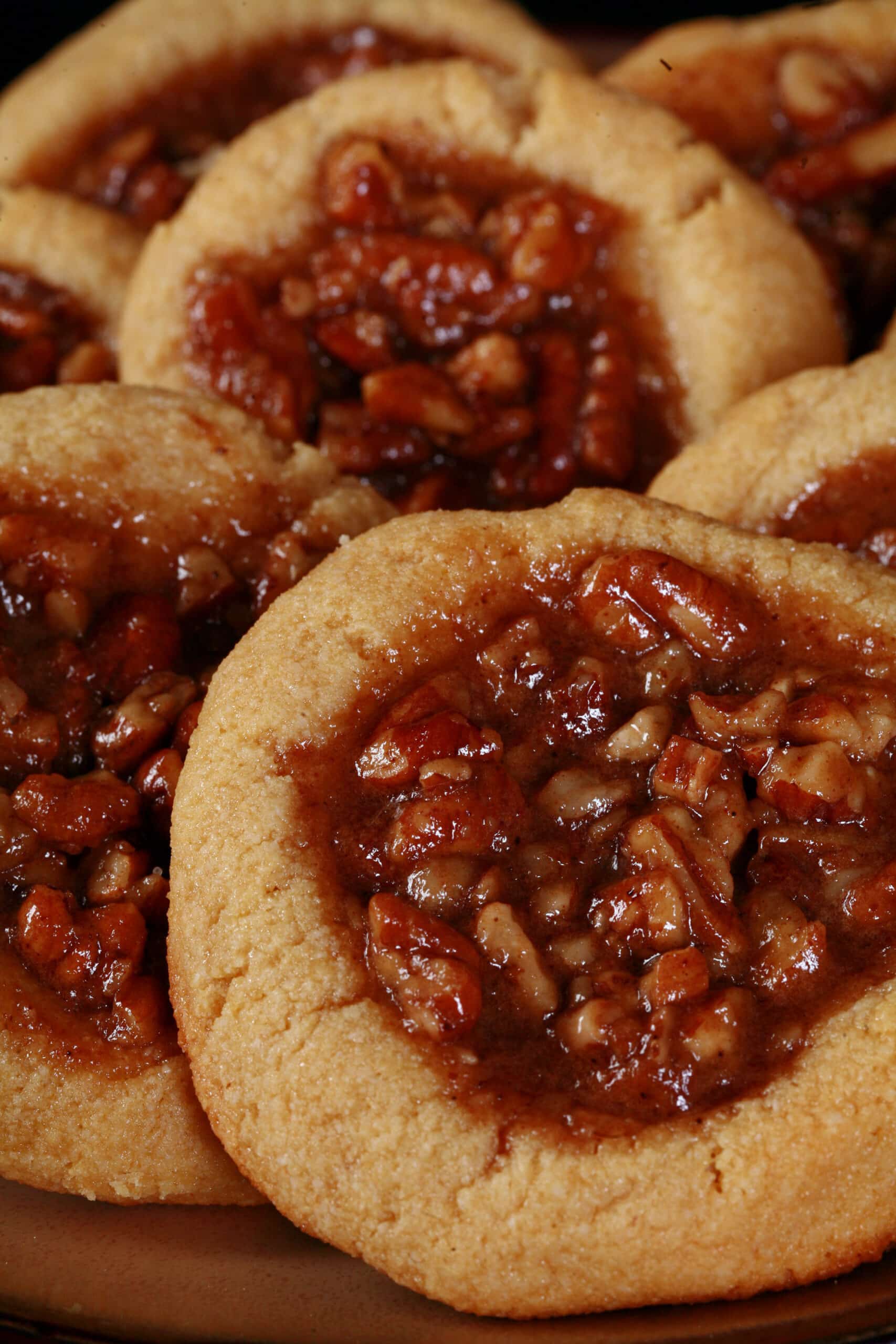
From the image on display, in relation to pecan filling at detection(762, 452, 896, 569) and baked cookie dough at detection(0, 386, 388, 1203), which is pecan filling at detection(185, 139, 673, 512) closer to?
baked cookie dough at detection(0, 386, 388, 1203)

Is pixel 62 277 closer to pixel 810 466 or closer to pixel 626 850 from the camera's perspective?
pixel 810 466

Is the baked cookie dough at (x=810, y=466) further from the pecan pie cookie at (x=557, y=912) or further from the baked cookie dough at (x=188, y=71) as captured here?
the baked cookie dough at (x=188, y=71)

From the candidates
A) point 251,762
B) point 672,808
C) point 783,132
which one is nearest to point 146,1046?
point 251,762

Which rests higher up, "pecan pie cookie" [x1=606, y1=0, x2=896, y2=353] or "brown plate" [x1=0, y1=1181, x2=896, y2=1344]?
"pecan pie cookie" [x1=606, y1=0, x2=896, y2=353]

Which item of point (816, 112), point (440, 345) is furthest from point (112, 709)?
point (816, 112)

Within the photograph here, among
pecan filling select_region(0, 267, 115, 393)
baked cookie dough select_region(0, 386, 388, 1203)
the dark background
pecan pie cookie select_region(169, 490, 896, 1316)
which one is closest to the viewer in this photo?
pecan pie cookie select_region(169, 490, 896, 1316)

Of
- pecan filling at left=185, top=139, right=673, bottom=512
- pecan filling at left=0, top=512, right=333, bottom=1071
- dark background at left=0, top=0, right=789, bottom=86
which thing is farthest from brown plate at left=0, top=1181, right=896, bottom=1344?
dark background at left=0, top=0, right=789, bottom=86
